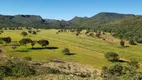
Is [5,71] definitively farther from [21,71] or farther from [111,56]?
[111,56]

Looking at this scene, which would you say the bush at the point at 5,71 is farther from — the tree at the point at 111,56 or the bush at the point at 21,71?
the tree at the point at 111,56

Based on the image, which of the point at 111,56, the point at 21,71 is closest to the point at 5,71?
the point at 21,71

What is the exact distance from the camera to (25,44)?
456 ft

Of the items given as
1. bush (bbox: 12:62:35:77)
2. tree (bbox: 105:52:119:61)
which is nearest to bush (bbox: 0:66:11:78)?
bush (bbox: 12:62:35:77)

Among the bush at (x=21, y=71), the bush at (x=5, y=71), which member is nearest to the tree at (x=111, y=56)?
the bush at (x=21, y=71)

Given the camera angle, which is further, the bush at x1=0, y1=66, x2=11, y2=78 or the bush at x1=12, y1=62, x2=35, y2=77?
the bush at x1=12, y1=62, x2=35, y2=77

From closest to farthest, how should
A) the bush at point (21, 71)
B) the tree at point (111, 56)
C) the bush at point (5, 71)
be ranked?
the bush at point (5, 71) < the bush at point (21, 71) < the tree at point (111, 56)

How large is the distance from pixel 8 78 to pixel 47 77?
263 inches

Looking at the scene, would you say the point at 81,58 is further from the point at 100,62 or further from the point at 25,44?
the point at 25,44

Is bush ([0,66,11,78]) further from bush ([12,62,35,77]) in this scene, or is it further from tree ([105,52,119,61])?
tree ([105,52,119,61])

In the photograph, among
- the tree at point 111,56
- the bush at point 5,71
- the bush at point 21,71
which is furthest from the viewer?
the tree at point 111,56

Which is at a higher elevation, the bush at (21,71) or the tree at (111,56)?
the bush at (21,71)

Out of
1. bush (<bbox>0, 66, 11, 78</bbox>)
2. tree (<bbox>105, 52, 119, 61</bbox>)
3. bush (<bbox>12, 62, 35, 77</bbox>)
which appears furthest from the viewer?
tree (<bbox>105, 52, 119, 61</bbox>)

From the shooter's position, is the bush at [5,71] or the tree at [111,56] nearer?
the bush at [5,71]
